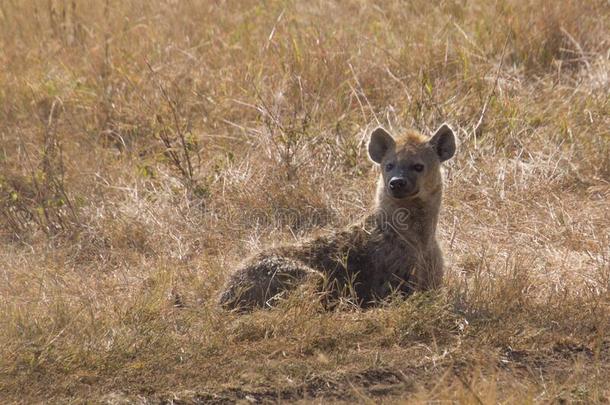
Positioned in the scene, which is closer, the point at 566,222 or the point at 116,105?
the point at 566,222

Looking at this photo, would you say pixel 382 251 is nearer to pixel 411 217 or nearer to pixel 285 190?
pixel 411 217

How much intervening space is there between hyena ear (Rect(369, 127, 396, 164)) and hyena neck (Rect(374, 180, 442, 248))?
264mm

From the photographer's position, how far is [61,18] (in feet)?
29.0

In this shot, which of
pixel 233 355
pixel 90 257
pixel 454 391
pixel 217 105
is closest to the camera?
pixel 454 391

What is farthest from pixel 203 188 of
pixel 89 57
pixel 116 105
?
pixel 89 57

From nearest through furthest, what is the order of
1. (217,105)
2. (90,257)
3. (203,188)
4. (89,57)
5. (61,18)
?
(90,257), (203,188), (217,105), (89,57), (61,18)

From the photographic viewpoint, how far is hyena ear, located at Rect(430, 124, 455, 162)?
5.61m

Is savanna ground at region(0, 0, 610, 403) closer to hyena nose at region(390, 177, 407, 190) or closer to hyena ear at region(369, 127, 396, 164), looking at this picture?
hyena nose at region(390, 177, 407, 190)

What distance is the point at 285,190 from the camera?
653cm

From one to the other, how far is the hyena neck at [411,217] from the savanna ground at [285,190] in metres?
0.26

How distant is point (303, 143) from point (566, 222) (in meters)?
1.71

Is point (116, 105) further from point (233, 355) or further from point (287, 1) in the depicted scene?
point (233, 355)

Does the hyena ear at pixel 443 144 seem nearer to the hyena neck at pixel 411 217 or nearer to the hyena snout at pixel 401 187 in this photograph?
the hyena neck at pixel 411 217

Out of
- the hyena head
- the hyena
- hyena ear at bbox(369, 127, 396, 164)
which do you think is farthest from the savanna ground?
hyena ear at bbox(369, 127, 396, 164)
